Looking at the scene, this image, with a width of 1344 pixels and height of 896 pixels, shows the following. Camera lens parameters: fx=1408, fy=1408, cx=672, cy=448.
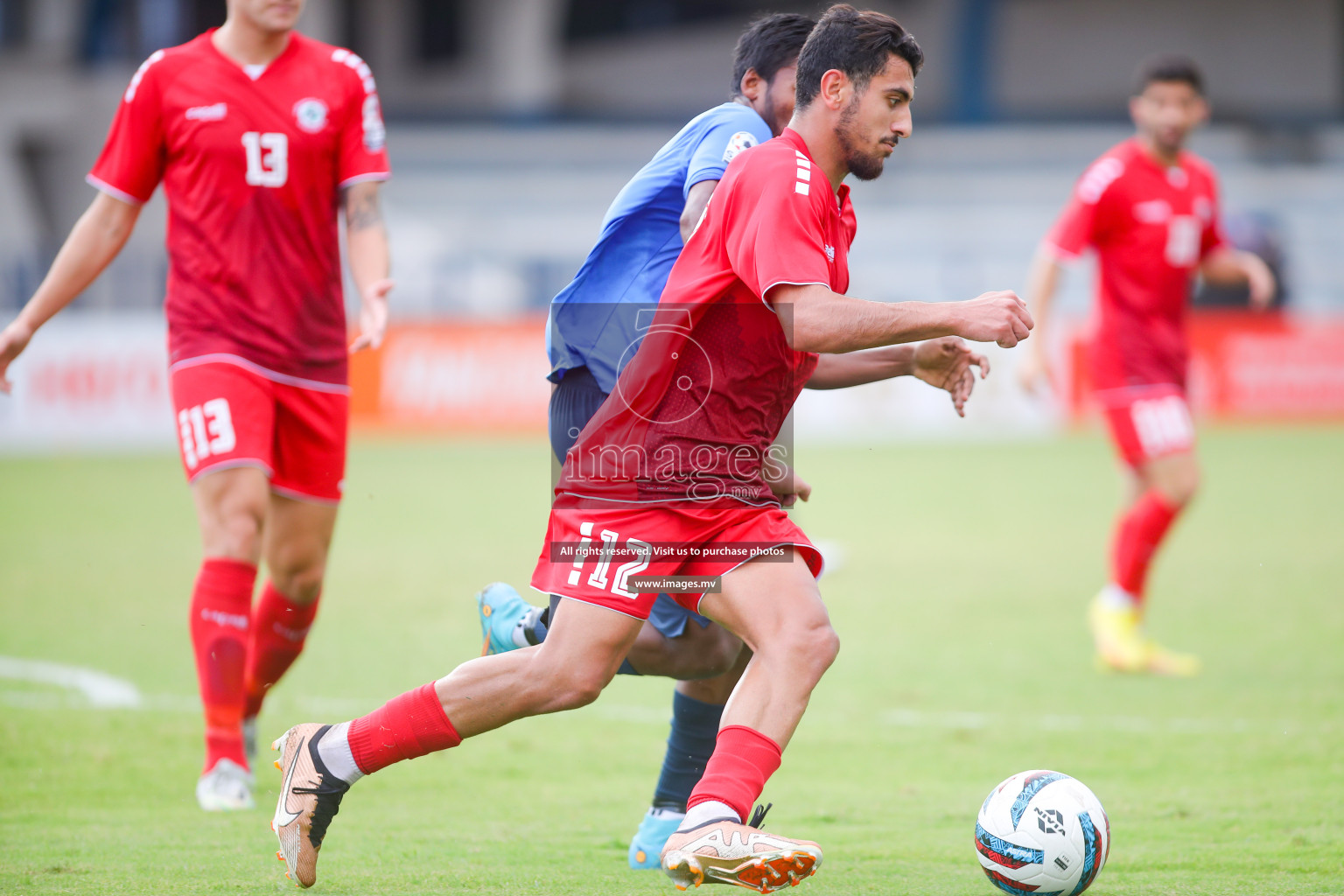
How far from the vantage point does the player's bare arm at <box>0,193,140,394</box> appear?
4559 mm

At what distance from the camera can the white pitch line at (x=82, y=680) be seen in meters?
5.98

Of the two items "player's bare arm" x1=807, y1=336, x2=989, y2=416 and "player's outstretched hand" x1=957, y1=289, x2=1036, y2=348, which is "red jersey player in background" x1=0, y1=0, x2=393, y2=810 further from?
"player's outstretched hand" x1=957, y1=289, x2=1036, y2=348

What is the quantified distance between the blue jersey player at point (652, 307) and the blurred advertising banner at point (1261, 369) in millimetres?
15797

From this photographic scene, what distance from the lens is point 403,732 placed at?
3.46m

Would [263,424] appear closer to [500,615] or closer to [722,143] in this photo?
[500,615]

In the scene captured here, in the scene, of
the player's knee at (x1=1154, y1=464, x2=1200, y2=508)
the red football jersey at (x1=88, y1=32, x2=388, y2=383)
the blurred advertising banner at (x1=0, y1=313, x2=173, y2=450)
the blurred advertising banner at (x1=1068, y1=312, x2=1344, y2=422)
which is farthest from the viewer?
the blurred advertising banner at (x1=1068, y1=312, x2=1344, y2=422)

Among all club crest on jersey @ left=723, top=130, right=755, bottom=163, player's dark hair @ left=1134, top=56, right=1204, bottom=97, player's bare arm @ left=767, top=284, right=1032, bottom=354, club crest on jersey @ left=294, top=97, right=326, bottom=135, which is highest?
player's dark hair @ left=1134, top=56, right=1204, bottom=97

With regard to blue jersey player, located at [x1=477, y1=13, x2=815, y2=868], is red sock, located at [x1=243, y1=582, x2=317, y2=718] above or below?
below

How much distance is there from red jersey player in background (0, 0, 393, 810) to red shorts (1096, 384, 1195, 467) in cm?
403

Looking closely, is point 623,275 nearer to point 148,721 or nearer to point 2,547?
point 148,721

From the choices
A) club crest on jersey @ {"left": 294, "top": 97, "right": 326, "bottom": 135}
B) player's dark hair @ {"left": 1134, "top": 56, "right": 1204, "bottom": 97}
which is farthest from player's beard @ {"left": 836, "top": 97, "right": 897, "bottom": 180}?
player's dark hair @ {"left": 1134, "top": 56, "right": 1204, "bottom": 97}

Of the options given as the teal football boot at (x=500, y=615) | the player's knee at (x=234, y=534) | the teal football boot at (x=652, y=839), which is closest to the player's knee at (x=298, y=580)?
the player's knee at (x=234, y=534)

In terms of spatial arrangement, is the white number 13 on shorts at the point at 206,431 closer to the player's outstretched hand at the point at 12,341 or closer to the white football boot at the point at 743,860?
the player's outstretched hand at the point at 12,341

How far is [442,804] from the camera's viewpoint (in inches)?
179
